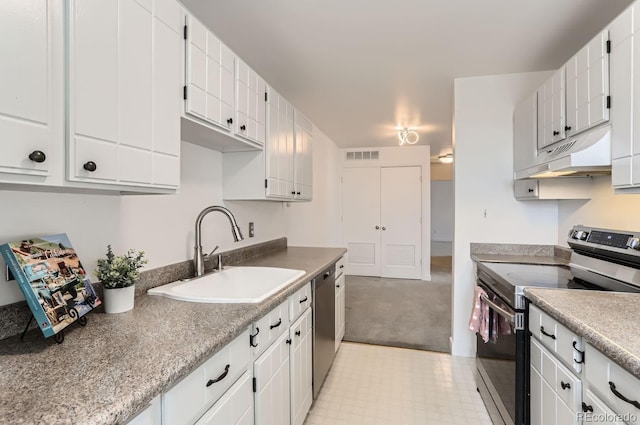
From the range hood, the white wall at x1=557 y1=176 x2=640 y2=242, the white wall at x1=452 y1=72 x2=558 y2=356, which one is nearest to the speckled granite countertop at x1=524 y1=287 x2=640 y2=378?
the range hood

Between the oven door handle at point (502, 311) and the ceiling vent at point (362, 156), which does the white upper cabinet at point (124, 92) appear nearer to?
the oven door handle at point (502, 311)

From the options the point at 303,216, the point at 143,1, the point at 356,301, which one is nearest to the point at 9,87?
the point at 143,1

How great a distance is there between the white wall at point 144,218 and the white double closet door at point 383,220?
3.06 metres

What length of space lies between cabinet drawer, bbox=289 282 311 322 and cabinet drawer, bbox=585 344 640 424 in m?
1.20

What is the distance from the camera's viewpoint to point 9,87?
730mm

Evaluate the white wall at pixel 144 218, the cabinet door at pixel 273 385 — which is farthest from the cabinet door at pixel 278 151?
the cabinet door at pixel 273 385

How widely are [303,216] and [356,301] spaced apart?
4.42ft

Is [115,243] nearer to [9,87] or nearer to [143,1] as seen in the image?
[9,87]

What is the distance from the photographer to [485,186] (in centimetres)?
277

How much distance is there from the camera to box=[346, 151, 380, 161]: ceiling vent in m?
5.85

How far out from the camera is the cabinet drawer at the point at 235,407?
3.30ft

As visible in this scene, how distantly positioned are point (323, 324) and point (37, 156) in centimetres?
187

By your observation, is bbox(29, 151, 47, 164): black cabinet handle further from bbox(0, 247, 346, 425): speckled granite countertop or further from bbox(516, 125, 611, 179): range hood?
bbox(516, 125, 611, 179): range hood

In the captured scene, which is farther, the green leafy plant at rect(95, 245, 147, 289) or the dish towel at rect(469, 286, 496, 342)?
the dish towel at rect(469, 286, 496, 342)
